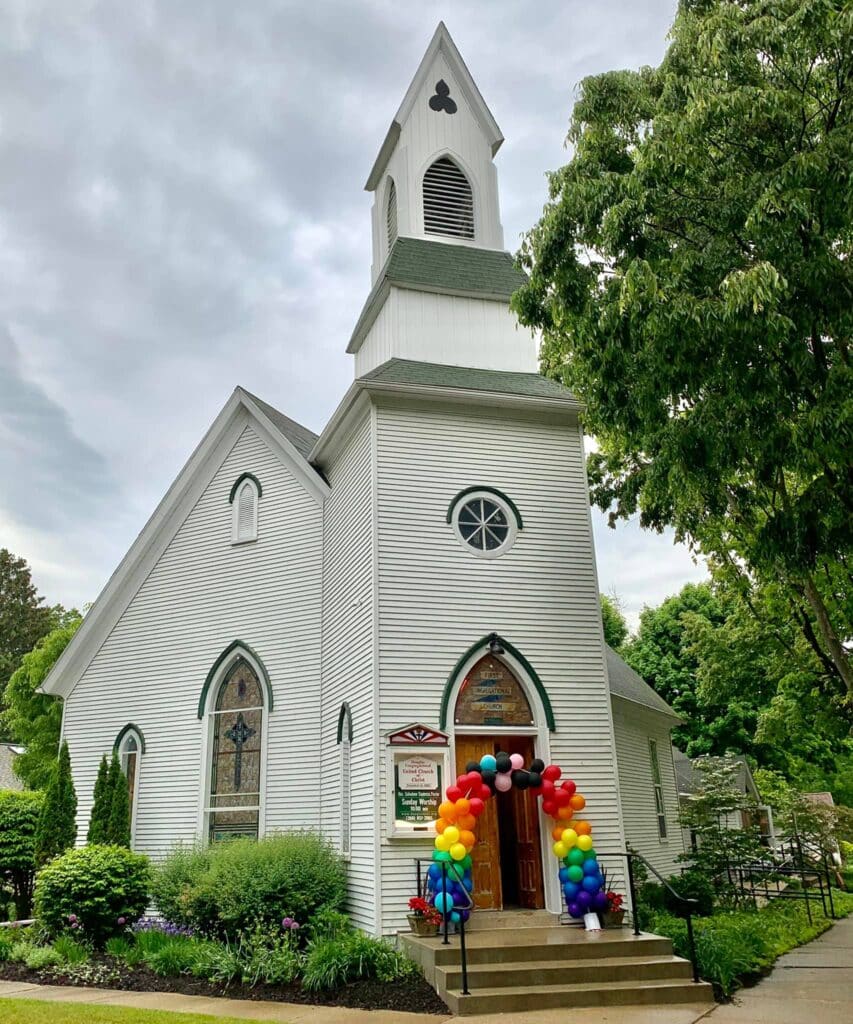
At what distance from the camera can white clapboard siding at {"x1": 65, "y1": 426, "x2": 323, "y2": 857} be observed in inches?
549

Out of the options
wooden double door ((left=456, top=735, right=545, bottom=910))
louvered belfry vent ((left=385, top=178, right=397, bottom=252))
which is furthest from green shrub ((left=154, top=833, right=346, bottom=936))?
louvered belfry vent ((left=385, top=178, right=397, bottom=252))

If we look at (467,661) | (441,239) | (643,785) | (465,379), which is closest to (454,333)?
(465,379)

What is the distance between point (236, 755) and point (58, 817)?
293 cm

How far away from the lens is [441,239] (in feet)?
52.8

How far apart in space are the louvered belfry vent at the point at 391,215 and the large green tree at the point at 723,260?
5.82 metres

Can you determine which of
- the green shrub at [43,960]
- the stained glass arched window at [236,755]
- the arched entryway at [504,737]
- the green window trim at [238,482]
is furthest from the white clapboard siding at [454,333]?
the green shrub at [43,960]

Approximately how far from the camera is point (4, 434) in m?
19.4

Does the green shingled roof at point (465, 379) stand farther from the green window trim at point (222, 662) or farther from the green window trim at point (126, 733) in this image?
the green window trim at point (126, 733)

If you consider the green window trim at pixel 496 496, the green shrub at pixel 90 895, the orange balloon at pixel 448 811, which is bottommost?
the green shrub at pixel 90 895

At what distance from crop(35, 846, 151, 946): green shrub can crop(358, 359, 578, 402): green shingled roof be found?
25.2ft

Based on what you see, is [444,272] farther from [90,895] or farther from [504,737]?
[90,895]

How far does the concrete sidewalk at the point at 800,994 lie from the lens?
785cm

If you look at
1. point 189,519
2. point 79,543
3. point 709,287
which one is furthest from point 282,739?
point 79,543

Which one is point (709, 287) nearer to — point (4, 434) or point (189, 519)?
point (189, 519)
